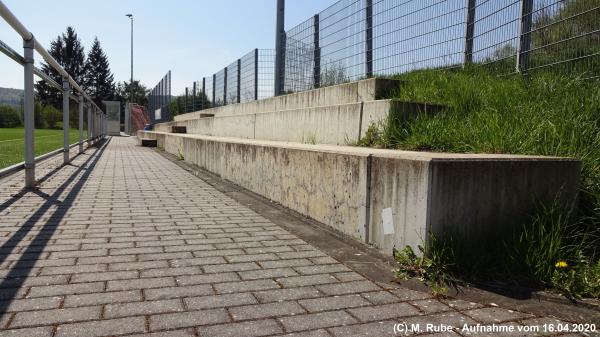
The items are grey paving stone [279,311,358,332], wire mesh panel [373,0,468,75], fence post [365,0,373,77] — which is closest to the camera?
grey paving stone [279,311,358,332]

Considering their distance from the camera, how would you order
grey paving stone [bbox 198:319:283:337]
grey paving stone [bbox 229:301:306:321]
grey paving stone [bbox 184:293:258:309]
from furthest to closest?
grey paving stone [bbox 184:293:258:309], grey paving stone [bbox 229:301:306:321], grey paving stone [bbox 198:319:283:337]

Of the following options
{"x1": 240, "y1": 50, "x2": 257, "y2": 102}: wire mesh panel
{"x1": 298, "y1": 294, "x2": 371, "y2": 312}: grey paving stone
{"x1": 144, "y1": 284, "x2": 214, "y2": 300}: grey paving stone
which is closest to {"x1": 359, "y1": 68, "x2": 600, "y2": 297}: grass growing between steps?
{"x1": 298, "y1": 294, "x2": 371, "y2": 312}: grey paving stone

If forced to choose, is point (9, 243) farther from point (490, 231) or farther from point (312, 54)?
point (312, 54)

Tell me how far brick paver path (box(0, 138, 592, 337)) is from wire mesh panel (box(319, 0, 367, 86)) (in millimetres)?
4797

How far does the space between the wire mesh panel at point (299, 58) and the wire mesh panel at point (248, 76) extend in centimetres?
194

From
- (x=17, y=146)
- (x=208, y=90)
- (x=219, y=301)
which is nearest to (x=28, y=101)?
(x=219, y=301)

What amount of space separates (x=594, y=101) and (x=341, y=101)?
12.1 feet

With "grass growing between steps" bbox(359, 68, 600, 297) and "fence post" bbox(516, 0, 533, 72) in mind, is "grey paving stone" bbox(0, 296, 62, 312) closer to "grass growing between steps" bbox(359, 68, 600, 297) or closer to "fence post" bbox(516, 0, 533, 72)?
"grass growing between steps" bbox(359, 68, 600, 297)

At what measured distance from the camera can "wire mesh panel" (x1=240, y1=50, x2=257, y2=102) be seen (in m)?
14.0

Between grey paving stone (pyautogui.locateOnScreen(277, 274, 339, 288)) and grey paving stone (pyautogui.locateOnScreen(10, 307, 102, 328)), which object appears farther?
grey paving stone (pyautogui.locateOnScreen(277, 274, 339, 288))

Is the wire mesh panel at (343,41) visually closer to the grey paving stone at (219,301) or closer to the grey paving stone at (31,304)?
the grey paving stone at (219,301)

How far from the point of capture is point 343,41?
9305mm

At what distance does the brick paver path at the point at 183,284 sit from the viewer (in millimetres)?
2324

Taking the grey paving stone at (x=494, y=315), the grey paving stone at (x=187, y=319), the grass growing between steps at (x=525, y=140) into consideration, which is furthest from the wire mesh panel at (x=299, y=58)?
the grey paving stone at (x=187, y=319)
